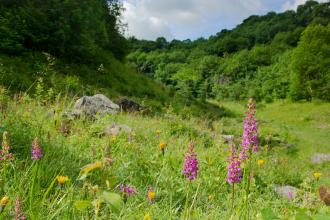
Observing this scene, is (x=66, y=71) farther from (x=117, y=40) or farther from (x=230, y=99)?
(x=230, y=99)

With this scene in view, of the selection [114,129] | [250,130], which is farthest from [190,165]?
[114,129]

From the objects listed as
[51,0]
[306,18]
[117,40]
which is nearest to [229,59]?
[306,18]

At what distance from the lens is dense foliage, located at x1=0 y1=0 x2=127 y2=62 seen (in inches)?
658

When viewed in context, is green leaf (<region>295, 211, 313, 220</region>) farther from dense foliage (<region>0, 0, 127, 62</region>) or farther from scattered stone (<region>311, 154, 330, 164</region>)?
scattered stone (<region>311, 154, 330, 164</region>)

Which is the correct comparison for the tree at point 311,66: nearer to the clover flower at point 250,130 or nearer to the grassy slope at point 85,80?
the grassy slope at point 85,80

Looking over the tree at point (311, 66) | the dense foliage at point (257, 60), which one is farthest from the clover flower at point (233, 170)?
the tree at point (311, 66)

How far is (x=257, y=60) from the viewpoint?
85.0 meters

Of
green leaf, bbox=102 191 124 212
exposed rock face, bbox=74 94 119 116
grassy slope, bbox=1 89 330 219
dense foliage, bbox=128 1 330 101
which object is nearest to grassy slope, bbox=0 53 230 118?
exposed rock face, bbox=74 94 119 116

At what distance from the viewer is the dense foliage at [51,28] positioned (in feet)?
54.8

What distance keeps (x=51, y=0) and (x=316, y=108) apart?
3575cm

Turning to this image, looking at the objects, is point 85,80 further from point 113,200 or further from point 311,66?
point 311,66

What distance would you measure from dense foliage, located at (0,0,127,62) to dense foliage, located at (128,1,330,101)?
55.1ft

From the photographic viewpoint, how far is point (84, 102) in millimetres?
9484

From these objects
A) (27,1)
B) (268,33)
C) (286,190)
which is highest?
(268,33)
